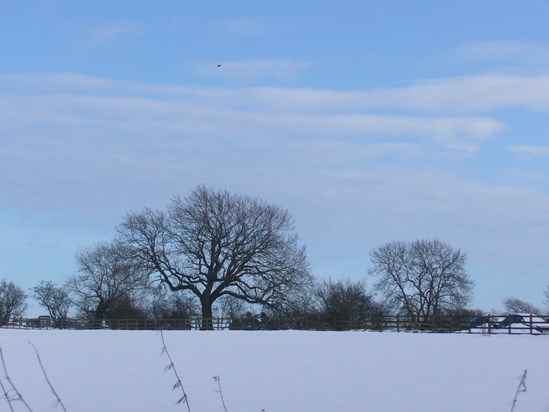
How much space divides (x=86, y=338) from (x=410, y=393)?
13.2 metres

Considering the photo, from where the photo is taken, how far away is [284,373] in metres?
15.0

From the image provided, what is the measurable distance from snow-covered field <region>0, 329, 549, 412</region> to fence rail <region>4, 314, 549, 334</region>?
477 inches

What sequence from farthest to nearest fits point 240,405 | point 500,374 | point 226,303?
point 226,303 < point 500,374 < point 240,405

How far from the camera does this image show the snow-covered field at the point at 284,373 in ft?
36.3

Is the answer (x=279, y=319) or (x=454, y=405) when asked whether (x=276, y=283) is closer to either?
(x=279, y=319)

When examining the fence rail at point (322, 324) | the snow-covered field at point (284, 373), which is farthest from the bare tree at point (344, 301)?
the snow-covered field at point (284, 373)

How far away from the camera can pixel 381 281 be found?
66.4 m

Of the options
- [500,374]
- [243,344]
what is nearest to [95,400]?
[500,374]

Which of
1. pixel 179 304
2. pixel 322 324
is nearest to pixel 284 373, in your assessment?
pixel 322 324

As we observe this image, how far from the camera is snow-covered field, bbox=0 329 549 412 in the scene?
36.3ft

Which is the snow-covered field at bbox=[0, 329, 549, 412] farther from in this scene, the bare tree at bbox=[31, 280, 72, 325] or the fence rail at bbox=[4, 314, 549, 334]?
the bare tree at bbox=[31, 280, 72, 325]

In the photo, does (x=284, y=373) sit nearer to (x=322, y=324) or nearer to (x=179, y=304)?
(x=322, y=324)

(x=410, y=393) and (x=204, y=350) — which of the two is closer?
(x=410, y=393)

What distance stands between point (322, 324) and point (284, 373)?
2460 cm
